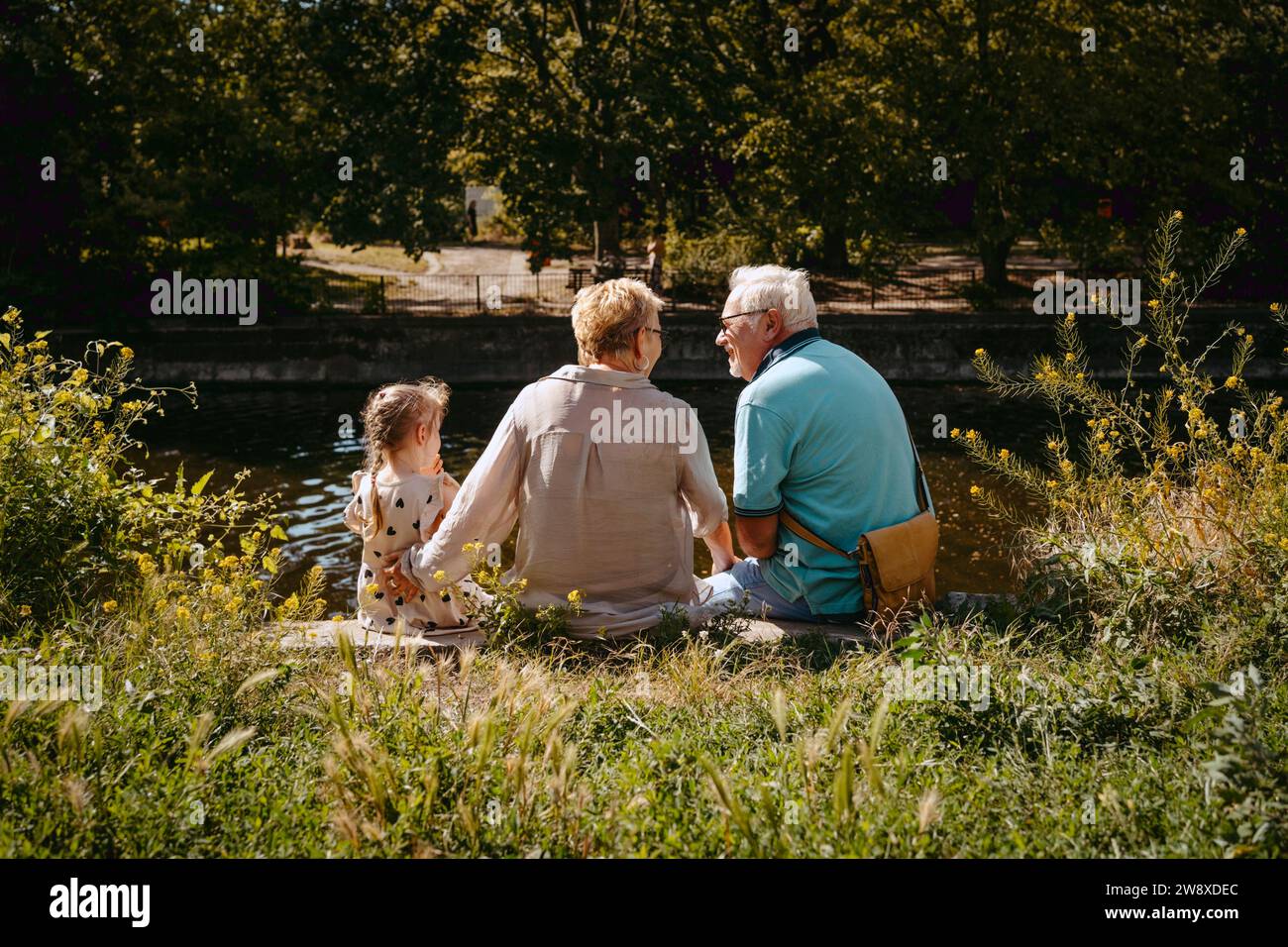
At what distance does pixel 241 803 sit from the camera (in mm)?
3207

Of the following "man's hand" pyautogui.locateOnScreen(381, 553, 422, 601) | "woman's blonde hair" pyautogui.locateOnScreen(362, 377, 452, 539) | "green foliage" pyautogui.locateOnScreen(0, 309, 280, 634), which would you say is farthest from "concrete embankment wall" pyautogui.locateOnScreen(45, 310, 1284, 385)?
"man's hand" pyautogui.locateOnScreen(381, 553, 422, 601)

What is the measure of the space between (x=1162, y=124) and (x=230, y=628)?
23.3 meters

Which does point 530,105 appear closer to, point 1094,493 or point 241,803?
point 1094,493

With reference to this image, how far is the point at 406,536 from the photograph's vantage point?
5.16 metres

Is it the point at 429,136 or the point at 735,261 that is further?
the point at 735,261

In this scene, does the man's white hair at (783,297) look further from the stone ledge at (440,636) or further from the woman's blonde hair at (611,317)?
the stone ledge at (440,636)

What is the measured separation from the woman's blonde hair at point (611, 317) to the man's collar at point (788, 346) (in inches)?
22.0

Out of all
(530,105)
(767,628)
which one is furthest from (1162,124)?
(767,628)

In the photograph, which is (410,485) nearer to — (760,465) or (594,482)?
(594,482)

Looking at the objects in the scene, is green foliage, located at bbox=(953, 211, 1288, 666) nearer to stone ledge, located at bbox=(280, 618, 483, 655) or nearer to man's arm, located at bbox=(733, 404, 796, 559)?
man's arm, located at bbox=(733, 404, 796, 559)

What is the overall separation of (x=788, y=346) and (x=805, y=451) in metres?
0.49

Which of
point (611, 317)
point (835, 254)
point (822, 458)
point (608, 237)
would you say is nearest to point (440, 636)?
point (611, 317)

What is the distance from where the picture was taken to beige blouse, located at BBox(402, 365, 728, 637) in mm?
4758
